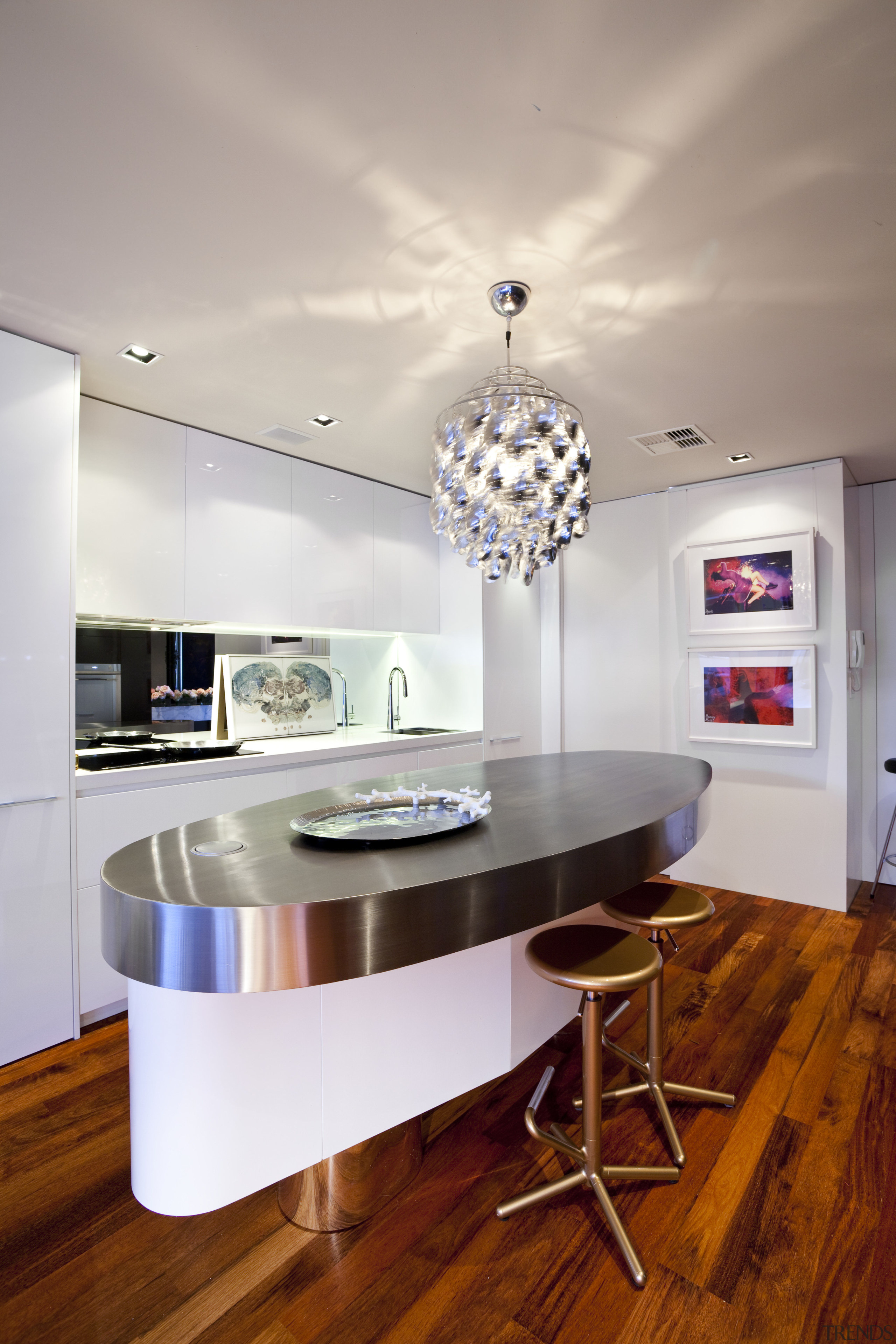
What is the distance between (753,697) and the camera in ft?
13.6

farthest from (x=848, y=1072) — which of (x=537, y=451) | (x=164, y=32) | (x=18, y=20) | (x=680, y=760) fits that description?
(x=18, y=20)

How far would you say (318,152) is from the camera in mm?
1600

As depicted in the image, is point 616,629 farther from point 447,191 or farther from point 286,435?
point 447,191

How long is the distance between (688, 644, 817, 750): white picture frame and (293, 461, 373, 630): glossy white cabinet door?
2174mm

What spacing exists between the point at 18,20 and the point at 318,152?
23.7 inches

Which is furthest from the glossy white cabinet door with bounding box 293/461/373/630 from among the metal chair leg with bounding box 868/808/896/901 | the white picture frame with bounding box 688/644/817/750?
the metal chair leg with bounding box 868/808/896/901

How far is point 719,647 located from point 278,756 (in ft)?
9.17

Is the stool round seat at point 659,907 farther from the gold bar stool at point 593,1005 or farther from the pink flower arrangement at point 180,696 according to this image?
the pink flower arrangement at point 180,696

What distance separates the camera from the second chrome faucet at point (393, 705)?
186 inches

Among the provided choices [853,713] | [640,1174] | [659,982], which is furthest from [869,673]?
[640,1174]

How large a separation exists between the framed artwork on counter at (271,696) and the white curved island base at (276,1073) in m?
2.24

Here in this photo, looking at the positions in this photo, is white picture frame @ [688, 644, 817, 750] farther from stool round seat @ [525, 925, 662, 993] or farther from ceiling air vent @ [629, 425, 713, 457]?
stool round seat @ [525, 925, 662, 993]

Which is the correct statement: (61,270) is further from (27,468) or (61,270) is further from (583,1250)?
(583,1250)

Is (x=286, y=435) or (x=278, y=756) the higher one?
(x=286, y=435)
